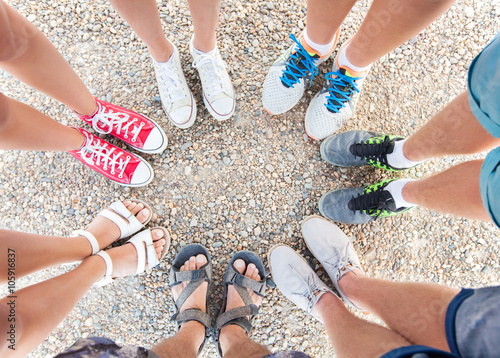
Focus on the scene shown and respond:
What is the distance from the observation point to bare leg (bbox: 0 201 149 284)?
119 centimetres

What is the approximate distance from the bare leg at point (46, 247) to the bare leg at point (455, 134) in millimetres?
1935

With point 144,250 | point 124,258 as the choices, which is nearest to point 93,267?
point 124,258

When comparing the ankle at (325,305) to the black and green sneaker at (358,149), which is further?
the black and green sneaker at (358,149)

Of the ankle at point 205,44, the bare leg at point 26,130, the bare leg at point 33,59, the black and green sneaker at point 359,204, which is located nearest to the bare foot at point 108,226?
the bare leg at point 26,130

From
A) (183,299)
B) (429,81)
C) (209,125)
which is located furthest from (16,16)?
(429,81)

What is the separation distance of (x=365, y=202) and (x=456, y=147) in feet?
1.93

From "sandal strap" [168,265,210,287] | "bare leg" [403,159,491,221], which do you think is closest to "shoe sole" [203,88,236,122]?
"sandal strap" [168,265,210,287]

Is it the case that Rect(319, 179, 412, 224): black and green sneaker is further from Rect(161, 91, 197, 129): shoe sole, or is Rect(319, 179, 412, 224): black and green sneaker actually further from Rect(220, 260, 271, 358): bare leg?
Rect(161, 91, 197, 129): shoe sole

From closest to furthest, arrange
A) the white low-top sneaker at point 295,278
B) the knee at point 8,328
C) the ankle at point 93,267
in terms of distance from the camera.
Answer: the knee at point 8,328
the ankle at point 93,267
the white low-top sneaker at point 295,278

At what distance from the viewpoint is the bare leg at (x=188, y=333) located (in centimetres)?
132

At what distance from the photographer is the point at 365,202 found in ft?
5.81

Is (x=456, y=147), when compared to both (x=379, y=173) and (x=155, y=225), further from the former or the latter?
(x=155, y=225)

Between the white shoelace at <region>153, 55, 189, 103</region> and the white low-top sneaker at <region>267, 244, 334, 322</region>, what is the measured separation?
1.24m

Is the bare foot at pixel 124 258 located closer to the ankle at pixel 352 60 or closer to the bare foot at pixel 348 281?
the bare foot at pixel 348 281
